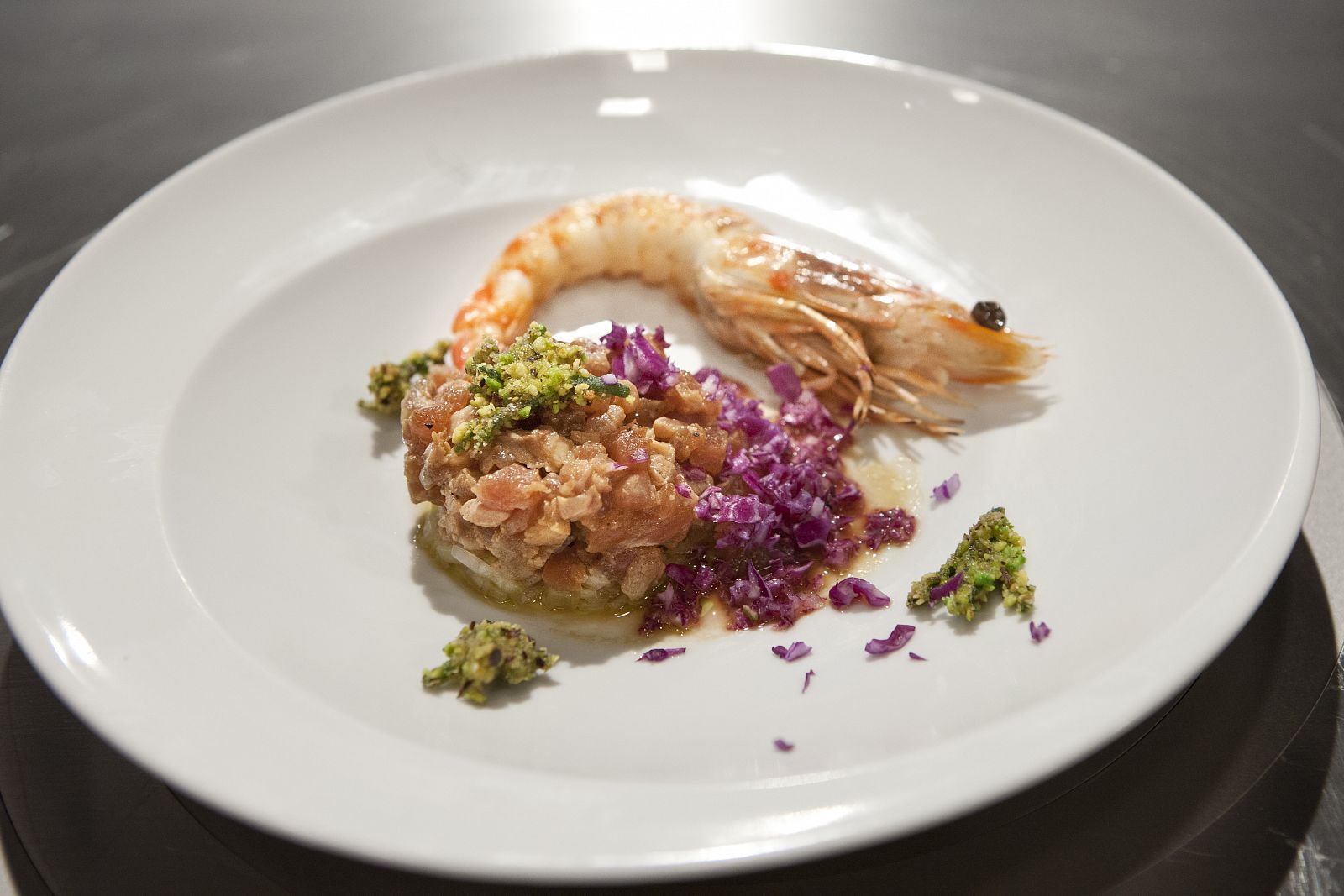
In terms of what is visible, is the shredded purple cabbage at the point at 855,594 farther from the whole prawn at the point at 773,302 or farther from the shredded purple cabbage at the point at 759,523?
the whole prawn at the point at 773,302

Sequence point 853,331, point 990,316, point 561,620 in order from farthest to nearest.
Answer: point 853,331 < point 990,316 < point 561,620

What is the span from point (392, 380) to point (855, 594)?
1.87m

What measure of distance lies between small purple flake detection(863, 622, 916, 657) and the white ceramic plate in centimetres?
5

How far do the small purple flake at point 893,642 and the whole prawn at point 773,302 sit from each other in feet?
3.61

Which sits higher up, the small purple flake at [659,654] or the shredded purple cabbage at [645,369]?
the shredded purple cabbage at [645,369]

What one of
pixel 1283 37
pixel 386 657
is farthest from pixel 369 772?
pixel 1283 37

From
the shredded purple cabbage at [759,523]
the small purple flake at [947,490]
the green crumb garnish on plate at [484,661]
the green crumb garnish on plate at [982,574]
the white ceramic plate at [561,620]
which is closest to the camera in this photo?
the white ceramic plate at [561,620]

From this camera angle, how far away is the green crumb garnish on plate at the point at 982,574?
9.12 ft

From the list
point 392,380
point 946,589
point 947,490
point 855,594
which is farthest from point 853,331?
point 392,380

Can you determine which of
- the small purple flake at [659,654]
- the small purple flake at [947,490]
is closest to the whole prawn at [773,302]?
the small purple flake at [947,490]

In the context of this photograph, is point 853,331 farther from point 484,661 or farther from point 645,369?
point 484,661

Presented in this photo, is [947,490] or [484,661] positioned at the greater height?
[484,661]

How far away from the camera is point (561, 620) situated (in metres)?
3.21

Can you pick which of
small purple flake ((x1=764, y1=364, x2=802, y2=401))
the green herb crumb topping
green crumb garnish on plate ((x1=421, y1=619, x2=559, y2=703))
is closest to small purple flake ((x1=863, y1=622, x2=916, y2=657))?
green crumb garnish on plate ((x1=421, y1=619, x2=559, y2=703))
